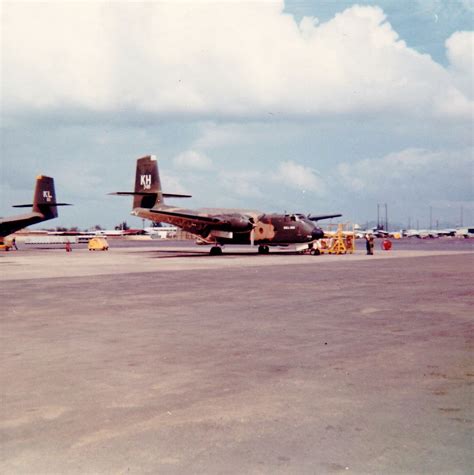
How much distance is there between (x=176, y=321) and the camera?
431 inches

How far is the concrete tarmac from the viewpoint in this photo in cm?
430

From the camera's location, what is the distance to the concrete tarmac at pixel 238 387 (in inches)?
169

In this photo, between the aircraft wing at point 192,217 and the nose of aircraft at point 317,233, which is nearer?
the aircraft wing at point 192,217

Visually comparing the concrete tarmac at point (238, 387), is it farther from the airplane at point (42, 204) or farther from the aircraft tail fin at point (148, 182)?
the airplane at point (42, 204)

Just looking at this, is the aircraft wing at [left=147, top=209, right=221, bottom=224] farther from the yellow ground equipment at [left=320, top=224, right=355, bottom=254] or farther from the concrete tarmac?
the concrete tarmac

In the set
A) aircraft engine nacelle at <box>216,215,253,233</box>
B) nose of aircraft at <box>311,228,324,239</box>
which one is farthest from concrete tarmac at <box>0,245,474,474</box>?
aircraft engine nacelle at <box>216,215,253,233</box>

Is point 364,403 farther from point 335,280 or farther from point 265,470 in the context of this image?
point 335,280

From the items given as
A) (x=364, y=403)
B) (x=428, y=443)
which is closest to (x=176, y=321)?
(x=364, y=403)

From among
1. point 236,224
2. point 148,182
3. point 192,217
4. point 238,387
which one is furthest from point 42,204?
point 238,387

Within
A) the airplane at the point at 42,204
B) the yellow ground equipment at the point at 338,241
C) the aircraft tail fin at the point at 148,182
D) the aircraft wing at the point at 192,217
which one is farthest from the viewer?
the airplane at the point at 42,204

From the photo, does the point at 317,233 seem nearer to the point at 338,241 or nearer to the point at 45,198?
the point at 338,241

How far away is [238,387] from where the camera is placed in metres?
6.22

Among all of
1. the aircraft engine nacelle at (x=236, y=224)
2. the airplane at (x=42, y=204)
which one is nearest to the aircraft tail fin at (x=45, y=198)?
the airplane at (x=42, y=204)

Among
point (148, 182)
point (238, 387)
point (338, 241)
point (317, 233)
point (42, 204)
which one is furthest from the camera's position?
point (42, 204)
